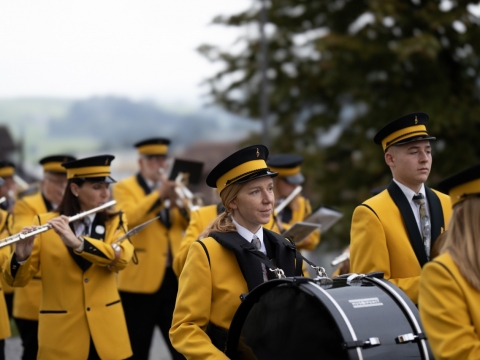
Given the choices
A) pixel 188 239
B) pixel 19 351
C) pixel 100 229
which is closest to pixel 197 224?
pixel 188 239

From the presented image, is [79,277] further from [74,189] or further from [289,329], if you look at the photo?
[289,329]

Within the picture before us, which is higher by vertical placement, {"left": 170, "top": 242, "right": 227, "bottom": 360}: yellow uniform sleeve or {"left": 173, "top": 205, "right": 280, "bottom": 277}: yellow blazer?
{"left": 173, "top": 205, "right": 280, "bottom": 277}: yellow blazer

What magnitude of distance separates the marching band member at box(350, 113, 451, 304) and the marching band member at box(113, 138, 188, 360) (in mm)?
3451

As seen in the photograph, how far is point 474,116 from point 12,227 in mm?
12001

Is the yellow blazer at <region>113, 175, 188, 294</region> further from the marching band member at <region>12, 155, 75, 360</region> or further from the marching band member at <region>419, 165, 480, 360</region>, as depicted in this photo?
the marching band member at <region>419, 165, 480, 360</region>

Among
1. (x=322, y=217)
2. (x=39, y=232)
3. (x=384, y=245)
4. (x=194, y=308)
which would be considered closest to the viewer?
(x=194, y=308)

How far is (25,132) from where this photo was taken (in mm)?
23719

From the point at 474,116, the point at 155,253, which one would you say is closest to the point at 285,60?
the point at 474,116

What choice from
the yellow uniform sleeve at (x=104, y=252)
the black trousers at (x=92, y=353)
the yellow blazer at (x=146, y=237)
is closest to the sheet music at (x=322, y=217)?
the yellow blazer at (x=146, y=237)

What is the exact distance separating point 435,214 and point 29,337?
3.69m

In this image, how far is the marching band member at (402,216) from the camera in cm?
564

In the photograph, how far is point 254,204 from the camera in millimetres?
5074

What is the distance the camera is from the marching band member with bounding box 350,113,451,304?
5.64m

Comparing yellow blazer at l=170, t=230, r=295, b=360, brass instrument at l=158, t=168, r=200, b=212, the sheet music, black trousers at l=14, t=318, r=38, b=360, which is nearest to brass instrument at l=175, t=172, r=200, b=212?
brass instrument at l=158, t=168, r=200, b=212
